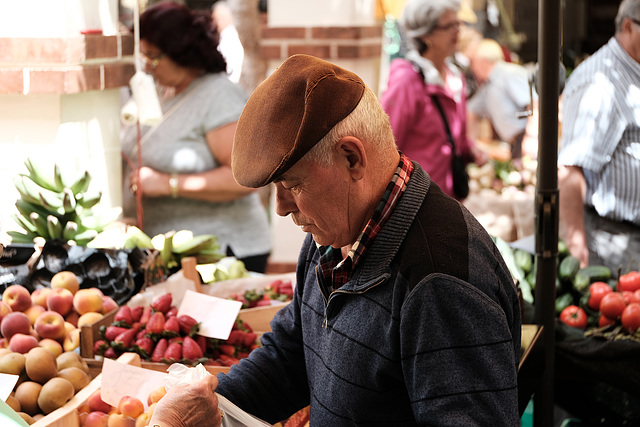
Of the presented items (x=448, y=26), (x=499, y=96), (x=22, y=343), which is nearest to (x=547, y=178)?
(x=22, y=343)

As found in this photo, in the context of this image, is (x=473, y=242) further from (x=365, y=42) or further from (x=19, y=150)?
(x=365, y=42)

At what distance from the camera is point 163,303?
2.29 meters

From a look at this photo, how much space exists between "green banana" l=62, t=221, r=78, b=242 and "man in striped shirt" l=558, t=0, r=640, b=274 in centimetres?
209

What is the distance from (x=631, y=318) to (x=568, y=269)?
1.53 feet

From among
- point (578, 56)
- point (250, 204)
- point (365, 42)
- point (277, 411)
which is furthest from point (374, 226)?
point (578, 56)

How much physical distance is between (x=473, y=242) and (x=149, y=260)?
1524 mm

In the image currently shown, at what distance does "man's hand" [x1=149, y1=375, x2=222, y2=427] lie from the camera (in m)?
1.43

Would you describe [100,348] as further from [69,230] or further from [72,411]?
[69,230]

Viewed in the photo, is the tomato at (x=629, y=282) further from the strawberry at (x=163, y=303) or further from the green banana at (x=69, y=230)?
the green banana at (x=69, y=230)

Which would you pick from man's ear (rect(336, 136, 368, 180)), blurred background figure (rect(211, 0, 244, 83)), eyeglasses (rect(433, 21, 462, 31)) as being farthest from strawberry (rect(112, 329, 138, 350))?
blurred background figure (rect(211, 0, 244, 83))

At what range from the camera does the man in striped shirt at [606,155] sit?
3283mm

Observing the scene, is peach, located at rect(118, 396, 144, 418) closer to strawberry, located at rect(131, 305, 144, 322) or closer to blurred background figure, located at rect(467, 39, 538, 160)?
strawberry, located at rect(131, 305, 144, 322)

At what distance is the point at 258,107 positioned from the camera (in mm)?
1391

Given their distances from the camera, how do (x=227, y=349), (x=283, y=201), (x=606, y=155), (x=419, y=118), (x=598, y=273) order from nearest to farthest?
1. (x=283, y=201)
2. (x=227, y=349)
3. (x=598, y=273)
4. (x=606, y=155)
5. (x=419, y=118)
